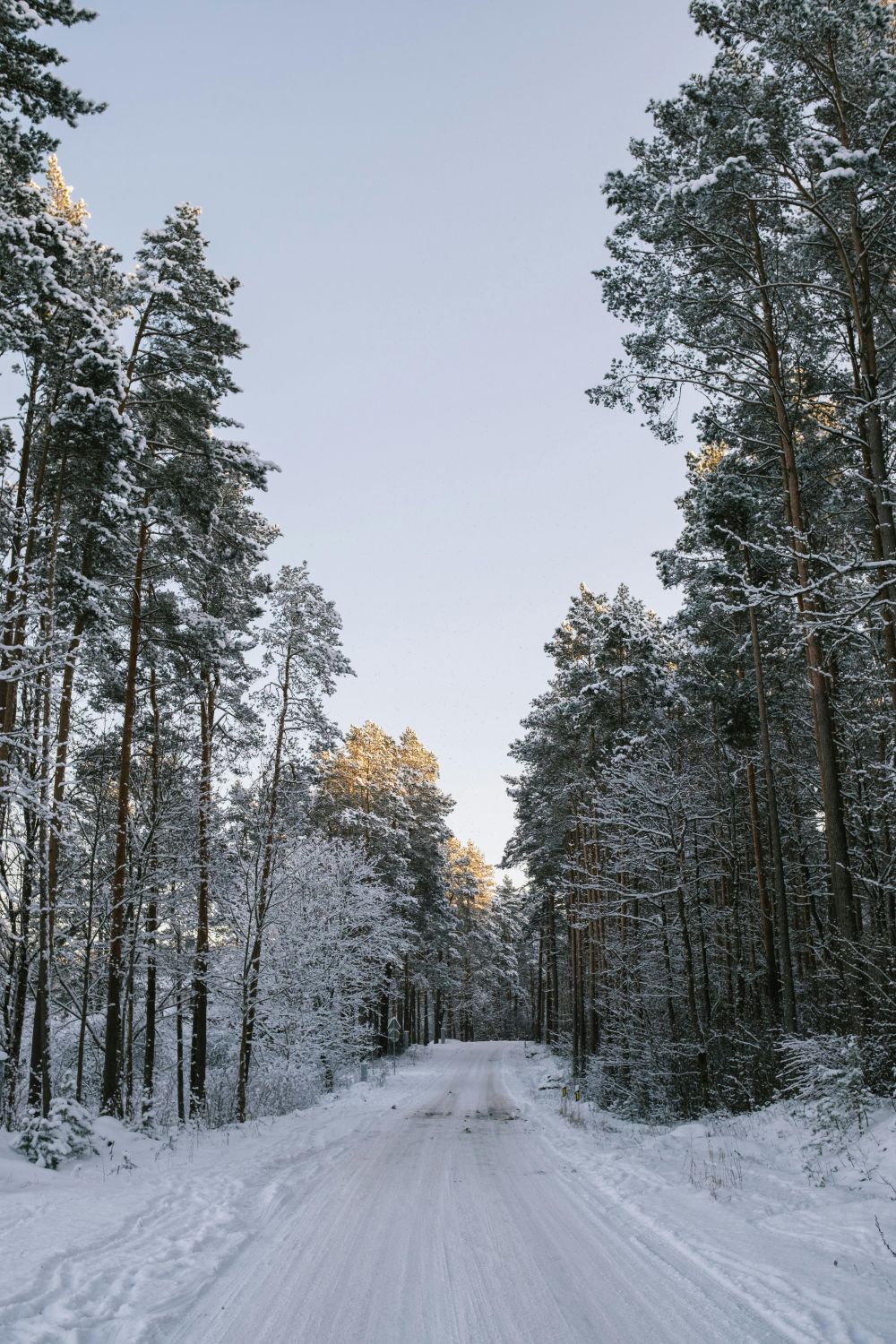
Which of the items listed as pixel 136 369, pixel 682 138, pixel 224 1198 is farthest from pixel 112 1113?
pixel 682 138

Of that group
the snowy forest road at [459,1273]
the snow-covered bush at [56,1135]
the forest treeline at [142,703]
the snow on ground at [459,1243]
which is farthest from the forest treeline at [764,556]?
the snow-covered bush at [56,1135]

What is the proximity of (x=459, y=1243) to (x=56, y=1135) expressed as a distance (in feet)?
19.0

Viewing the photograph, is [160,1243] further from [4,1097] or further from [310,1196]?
[4,1097]

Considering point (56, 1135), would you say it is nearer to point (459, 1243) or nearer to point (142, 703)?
point (459, 1243)

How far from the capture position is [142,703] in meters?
18.1

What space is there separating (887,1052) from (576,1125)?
7275 mm

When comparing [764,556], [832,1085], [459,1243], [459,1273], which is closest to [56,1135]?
[459,1243]

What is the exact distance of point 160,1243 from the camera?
6289 millimetres

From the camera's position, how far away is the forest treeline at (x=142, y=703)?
33.4 ft

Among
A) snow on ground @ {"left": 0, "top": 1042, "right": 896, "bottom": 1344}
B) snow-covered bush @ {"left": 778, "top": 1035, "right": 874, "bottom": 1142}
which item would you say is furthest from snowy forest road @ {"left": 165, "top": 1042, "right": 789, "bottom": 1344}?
snow-covered bush @ {"left": 778, "top": 1035, "right": 874, "bottom": 1142}

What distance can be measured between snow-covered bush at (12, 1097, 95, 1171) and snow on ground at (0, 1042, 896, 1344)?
32 cm

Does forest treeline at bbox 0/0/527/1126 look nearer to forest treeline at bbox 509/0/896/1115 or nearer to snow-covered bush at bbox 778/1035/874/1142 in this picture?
forest treeline at bbox 509/0/896/1115

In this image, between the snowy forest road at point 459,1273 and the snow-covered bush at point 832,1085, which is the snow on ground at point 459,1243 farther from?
the snow-covered bush at point 832,1085

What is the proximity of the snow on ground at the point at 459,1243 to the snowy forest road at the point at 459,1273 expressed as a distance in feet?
0.07
